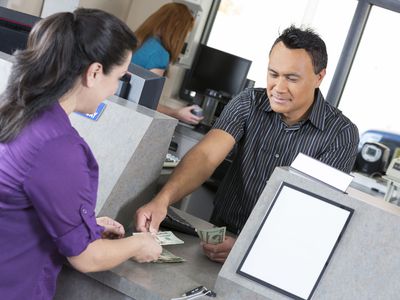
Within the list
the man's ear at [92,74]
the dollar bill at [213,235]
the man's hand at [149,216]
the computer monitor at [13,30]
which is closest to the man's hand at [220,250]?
the dollar bill at [213,235]

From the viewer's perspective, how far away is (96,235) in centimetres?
129

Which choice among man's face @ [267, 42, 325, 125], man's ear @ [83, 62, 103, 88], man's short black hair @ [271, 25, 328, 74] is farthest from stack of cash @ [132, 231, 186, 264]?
man's short black hair @ [271, 25, 328, 74]

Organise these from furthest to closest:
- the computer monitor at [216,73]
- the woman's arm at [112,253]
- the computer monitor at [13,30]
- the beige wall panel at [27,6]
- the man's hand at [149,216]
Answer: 1. the computer monitor at [216,73]
2. the beige wall panel at [27,6]
3. the computer monitor at [13,30]
4. the man's hand at [149,216]
5. the woman's arm at [112,253]

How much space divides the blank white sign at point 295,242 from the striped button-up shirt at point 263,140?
2.19 feet

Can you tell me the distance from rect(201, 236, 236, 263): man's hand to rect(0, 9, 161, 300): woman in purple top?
47 cm

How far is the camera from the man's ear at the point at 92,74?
1230mm

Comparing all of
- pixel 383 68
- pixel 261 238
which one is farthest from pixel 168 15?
pixel 261 238

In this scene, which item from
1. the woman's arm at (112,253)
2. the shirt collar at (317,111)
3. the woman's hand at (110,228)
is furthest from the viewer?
the shirt collar at (317,111)

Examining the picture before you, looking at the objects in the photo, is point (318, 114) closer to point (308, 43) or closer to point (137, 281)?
point (308, 43)

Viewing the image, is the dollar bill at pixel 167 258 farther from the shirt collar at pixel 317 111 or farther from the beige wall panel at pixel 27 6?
the beige wall panel at pixel 27 6

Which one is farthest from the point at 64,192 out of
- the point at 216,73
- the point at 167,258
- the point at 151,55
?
the point at 216,73

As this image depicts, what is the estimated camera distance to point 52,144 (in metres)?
1.18

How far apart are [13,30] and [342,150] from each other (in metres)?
1.12

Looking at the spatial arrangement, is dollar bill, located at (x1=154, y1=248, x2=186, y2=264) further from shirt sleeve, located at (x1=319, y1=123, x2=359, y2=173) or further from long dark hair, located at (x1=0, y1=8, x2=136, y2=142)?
shirt sleeve, located at (x1=319, y1=123, x2=359, y2=173)
